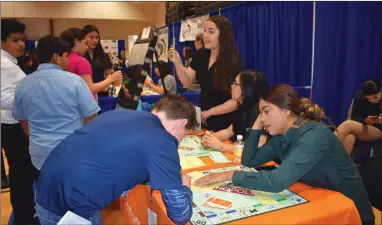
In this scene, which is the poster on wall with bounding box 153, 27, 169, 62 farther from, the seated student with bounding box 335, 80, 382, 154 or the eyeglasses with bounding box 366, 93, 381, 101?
the eyeglasses with bounding box 366, 93, 381, 101

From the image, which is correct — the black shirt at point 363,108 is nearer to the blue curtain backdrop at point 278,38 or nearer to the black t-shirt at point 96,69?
the blue curtain backdrop at point 278,38

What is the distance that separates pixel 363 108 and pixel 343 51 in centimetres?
63

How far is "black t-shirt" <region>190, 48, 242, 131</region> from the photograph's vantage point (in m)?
2.29

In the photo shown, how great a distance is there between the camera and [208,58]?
243cm

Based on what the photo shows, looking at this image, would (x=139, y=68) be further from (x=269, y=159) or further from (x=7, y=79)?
(x=269, y=159)

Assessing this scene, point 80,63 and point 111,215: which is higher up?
point 80,63

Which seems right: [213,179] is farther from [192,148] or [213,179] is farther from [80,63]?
[80,63]

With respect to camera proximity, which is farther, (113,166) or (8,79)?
(8,79)

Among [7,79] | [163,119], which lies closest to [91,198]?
[163,119]

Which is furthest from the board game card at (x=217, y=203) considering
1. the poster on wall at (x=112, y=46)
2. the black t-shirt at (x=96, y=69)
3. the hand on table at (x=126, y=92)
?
the poster on wall at (x=112, y=46)

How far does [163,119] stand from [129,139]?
6.6 inches

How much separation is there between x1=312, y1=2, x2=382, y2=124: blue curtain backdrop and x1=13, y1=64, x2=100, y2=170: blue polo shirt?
2.54m

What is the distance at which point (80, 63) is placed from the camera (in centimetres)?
237

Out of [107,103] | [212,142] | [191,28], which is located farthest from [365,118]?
[191,28]
